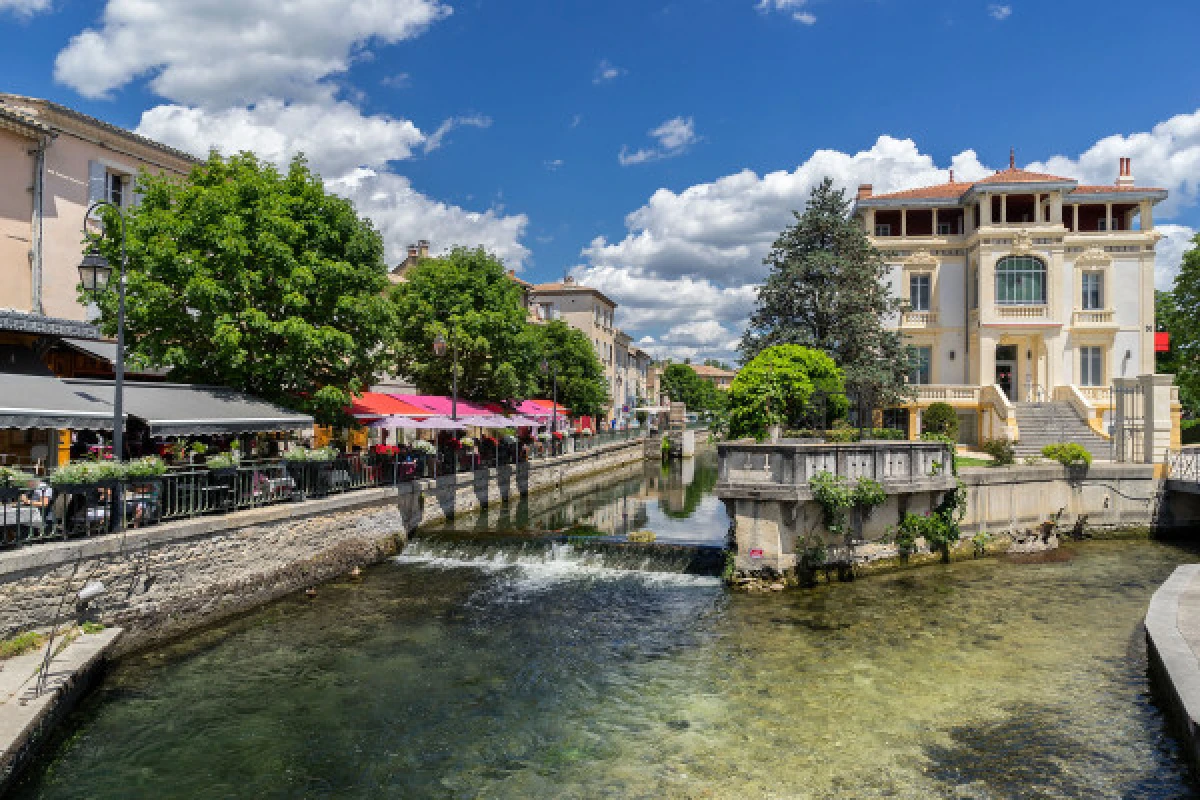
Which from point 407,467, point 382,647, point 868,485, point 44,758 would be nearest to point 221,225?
point 407,467

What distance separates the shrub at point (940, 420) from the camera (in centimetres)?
3152

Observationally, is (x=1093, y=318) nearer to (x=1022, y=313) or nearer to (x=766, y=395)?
(x=1022, y=313)

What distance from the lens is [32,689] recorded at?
9.08m

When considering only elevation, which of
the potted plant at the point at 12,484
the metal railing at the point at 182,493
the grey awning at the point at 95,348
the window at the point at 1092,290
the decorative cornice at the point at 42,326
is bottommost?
the metal railing at the point at 182,493

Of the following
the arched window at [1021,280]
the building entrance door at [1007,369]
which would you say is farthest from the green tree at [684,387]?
the arched window at [1021,280]

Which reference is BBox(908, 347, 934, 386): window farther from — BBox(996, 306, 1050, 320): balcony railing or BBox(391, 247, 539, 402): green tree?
BBox(391, 247, 539, 402): green tree

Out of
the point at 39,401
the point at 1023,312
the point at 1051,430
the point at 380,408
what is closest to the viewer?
the point at 39,401

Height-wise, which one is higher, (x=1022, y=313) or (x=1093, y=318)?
(x=1022, y=313)

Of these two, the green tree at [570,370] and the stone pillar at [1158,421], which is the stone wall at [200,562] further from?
the green tree at [570,370]

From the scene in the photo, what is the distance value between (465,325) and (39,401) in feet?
55.0

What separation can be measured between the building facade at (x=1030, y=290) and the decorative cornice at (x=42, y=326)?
31815 millimetres

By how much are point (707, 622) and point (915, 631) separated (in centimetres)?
399

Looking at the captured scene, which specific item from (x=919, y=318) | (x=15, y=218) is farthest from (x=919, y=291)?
(x=15, y=218)

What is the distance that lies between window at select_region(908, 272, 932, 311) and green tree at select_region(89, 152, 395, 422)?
27.7 meters
